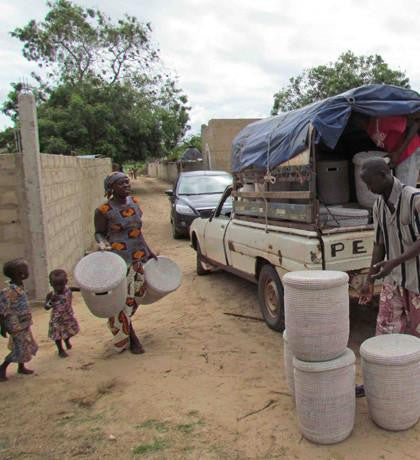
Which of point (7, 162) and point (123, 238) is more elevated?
point (7, 162)

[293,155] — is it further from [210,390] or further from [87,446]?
[87,446]

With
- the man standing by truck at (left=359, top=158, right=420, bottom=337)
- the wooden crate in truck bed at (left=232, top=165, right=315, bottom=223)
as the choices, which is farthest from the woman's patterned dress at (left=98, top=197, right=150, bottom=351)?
the man standing by truck at (left=359, top=158, right=420, bottom=337)

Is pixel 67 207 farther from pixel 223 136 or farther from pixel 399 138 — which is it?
pixel 223 136

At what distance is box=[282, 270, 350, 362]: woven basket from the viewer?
289 centimetres

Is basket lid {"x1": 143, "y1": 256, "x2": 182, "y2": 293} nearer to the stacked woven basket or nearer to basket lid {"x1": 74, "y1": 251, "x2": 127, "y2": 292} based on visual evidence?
basket lid {"x1": 74, "y1": 251, "x2": 127, "y2": 292}

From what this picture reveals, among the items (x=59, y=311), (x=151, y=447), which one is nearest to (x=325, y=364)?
(x=151, y=447)

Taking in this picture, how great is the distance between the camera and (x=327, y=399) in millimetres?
2891

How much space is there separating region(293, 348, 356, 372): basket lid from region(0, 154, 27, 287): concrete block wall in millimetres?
4553

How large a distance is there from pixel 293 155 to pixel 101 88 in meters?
22.5

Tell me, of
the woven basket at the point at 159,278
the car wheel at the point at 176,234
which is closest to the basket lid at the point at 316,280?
the woven basket at the point at 159,278

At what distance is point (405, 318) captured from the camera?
332cm

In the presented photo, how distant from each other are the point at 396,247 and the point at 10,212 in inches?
194

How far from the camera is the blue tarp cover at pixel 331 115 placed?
4.31 meters

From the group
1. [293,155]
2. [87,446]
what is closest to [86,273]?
[87,446]
